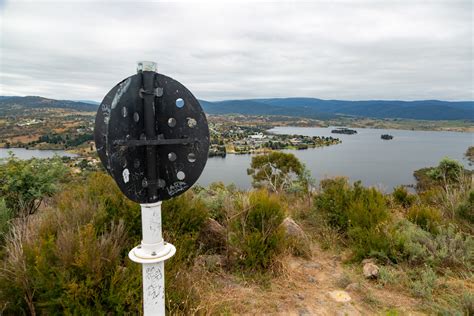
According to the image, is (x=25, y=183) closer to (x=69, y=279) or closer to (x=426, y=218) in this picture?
(x=69, y=279)

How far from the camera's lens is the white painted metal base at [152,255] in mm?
1637

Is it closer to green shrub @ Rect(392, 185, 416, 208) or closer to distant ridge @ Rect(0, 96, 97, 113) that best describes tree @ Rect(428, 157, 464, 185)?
green shrub @ Rect(392, 185, 416, 208)

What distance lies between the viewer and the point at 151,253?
5.41 ft

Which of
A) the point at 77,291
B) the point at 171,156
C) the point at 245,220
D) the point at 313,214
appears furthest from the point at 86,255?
the point at 313,214

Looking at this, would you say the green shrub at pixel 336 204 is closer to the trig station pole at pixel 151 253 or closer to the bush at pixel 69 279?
the bush at pixel 69 279

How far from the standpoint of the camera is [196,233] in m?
3.94

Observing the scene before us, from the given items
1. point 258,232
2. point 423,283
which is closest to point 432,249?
point 423,283

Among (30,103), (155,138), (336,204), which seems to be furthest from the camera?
(30,103)

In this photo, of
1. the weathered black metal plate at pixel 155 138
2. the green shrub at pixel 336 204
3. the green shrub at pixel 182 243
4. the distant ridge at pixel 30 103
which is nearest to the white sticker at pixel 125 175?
the weathered black metal plate at pixel 155 138

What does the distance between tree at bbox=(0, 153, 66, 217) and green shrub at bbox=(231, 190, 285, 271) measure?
11.1ft

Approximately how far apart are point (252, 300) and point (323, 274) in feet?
4.41

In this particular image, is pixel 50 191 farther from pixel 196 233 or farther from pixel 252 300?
pixel 252 300

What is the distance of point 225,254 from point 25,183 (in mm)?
3787

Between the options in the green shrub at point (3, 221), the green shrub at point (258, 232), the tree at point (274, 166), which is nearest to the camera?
the green shrub at point (3, 221)
